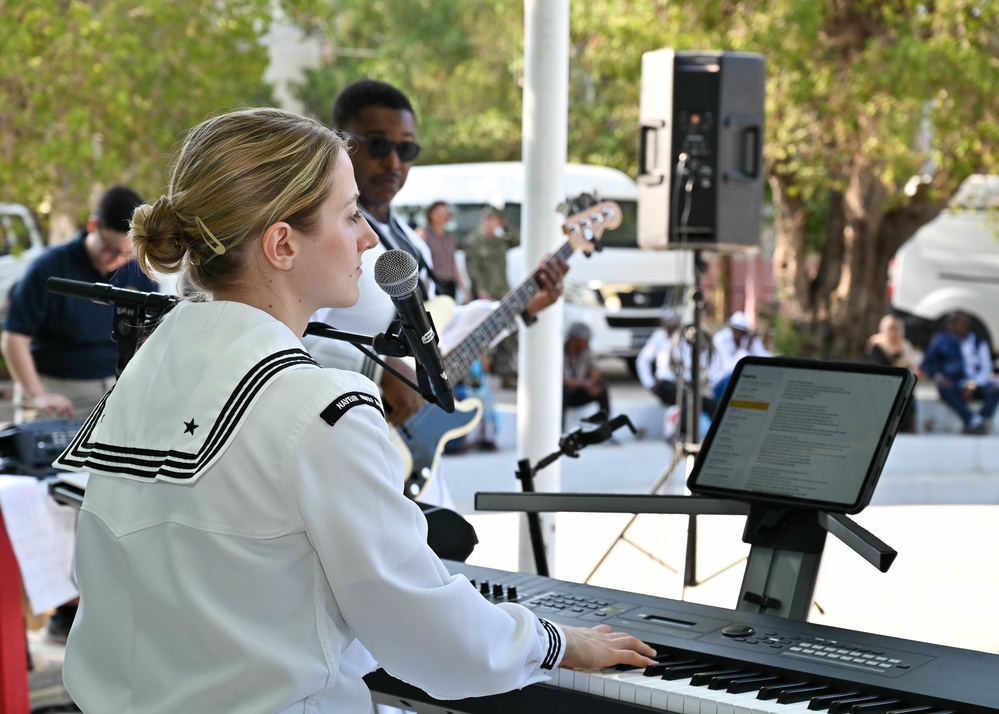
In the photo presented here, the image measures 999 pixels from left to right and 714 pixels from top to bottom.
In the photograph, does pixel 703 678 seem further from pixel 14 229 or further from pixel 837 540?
pixel 14 229

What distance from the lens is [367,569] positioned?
1412 millimetres

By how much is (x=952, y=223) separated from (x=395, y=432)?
12.0 meters

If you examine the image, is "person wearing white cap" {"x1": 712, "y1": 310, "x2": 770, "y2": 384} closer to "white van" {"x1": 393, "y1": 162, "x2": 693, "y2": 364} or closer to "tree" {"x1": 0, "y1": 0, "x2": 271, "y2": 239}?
"white van" {"x1": 393, "y1": 162, "x2": 693, "y2": 364}

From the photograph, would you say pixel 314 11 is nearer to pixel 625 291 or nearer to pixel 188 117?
pixel 188 117

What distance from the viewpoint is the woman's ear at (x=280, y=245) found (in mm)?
1521

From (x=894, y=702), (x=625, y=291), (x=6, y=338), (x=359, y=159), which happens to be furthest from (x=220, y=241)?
(x=625, y=291)

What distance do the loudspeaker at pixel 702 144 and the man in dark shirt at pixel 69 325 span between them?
8.93ft

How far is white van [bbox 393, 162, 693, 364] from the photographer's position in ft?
41.9

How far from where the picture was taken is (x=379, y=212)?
3.43 meters

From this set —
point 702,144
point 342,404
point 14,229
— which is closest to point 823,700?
point 342,404

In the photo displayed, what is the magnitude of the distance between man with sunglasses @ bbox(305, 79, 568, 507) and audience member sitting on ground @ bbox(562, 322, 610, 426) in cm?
598

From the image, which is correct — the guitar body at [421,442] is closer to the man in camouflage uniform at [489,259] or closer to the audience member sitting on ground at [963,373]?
the audience member sitting on ground at [963,373]

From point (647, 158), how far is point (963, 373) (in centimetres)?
554

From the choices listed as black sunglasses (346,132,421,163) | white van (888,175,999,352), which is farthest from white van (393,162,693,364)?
black sunglasses (346,132,421,163)
